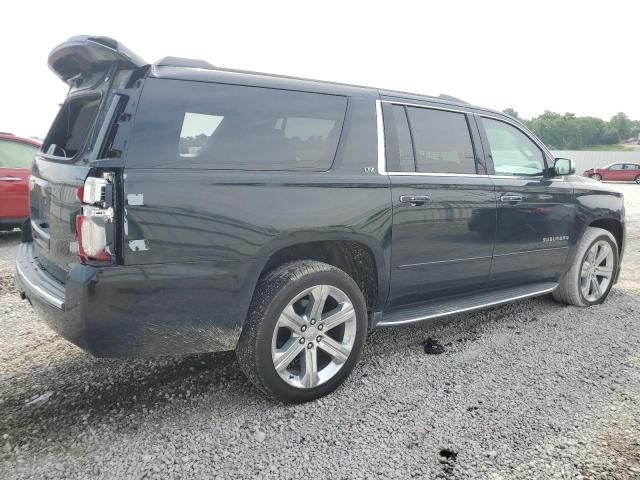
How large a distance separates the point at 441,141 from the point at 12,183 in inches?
251

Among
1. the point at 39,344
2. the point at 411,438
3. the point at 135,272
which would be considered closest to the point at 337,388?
the point at 411,438

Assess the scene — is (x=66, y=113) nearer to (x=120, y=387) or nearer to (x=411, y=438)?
(x=120, y=387)

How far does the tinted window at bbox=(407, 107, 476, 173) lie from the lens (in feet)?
10.9

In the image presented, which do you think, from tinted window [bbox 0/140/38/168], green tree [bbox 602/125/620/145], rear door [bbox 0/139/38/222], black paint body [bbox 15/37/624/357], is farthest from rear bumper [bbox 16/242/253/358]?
green tree [bbox 602/125/620/145]

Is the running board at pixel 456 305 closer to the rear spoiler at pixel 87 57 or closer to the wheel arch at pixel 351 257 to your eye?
the wheel arch at pixel 351 257

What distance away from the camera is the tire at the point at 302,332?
262 centimetres

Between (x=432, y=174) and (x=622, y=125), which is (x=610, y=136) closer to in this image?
(x=622, y=125)

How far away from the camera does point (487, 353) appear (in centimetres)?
358

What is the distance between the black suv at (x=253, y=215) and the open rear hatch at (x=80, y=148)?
0.04ft

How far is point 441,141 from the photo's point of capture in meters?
3.48

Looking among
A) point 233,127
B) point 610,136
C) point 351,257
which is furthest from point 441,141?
point 610,136

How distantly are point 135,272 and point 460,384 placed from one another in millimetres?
2037

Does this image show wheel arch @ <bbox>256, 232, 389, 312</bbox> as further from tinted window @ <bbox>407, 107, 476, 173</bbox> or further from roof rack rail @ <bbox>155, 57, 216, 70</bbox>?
roof rack rail @ <bbox>155, 57, 216, 70</bbox>

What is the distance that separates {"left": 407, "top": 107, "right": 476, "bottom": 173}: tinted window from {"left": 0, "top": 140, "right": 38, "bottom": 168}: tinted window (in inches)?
246
